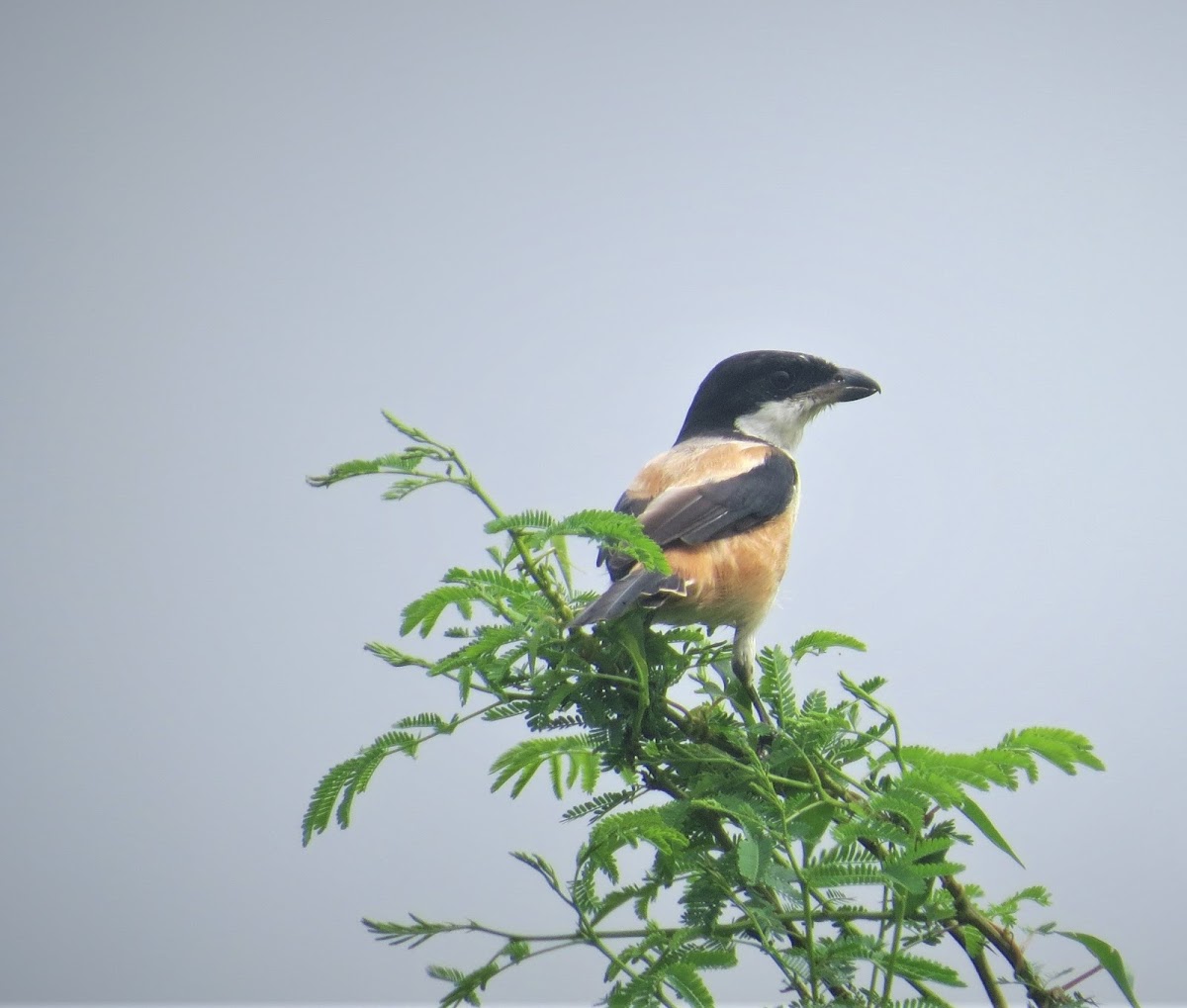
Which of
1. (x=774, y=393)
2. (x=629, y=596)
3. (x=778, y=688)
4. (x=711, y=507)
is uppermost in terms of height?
(x=774, y=393)

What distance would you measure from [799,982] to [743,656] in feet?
6.30

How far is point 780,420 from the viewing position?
5246 millimetres

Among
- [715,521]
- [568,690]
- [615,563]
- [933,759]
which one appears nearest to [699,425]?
[715,521]

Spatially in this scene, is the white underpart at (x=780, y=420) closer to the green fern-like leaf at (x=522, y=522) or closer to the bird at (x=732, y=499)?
the bird at (x=732, y=499)

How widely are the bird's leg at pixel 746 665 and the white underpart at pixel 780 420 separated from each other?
1.30m

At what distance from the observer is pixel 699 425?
5.33 metres

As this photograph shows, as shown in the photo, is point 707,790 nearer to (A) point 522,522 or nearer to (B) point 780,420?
(A) point 522,522

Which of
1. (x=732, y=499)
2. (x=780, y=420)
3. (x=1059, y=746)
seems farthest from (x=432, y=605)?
(x=780, y=420)

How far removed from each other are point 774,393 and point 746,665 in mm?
1800

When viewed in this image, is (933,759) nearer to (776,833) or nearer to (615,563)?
(776,833)

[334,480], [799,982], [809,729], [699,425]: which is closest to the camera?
[799,982]

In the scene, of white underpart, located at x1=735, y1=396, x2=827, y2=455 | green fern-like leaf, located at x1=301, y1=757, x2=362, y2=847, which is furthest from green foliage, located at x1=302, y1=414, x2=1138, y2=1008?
white underpart, located at x1=735, y1=396, x2=827, y2=455

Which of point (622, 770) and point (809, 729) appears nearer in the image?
point (809, 729)

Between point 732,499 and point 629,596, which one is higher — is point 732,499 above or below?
above
